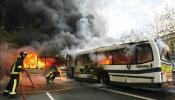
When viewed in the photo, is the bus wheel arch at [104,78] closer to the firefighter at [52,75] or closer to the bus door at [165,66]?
the firefighter at [52,75]

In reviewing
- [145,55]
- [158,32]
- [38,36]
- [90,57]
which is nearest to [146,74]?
[145,55]

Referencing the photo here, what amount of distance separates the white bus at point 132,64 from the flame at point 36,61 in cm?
994

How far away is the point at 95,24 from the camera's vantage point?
94.1 ft

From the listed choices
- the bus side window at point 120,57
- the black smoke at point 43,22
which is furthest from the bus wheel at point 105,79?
the black smoke at point 43,22

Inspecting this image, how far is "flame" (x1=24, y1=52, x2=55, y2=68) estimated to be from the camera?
29.6 metres

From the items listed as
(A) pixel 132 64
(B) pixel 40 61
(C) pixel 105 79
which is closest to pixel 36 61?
(B) pixel 40 61

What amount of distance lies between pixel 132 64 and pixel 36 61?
61.6 feet

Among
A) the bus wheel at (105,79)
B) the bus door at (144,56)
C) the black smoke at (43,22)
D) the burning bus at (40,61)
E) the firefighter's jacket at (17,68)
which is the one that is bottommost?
the bus wheel at (105,79)

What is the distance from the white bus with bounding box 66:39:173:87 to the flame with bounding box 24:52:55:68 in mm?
9939

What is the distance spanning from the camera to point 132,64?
596 inches

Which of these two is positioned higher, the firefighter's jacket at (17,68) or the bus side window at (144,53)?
the bus side window at (144,53)

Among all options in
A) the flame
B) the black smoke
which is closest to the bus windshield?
the black smoke

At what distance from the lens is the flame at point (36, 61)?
29.6 metres

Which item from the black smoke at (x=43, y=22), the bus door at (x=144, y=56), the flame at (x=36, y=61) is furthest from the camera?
the flame at (x=36, y=61)
